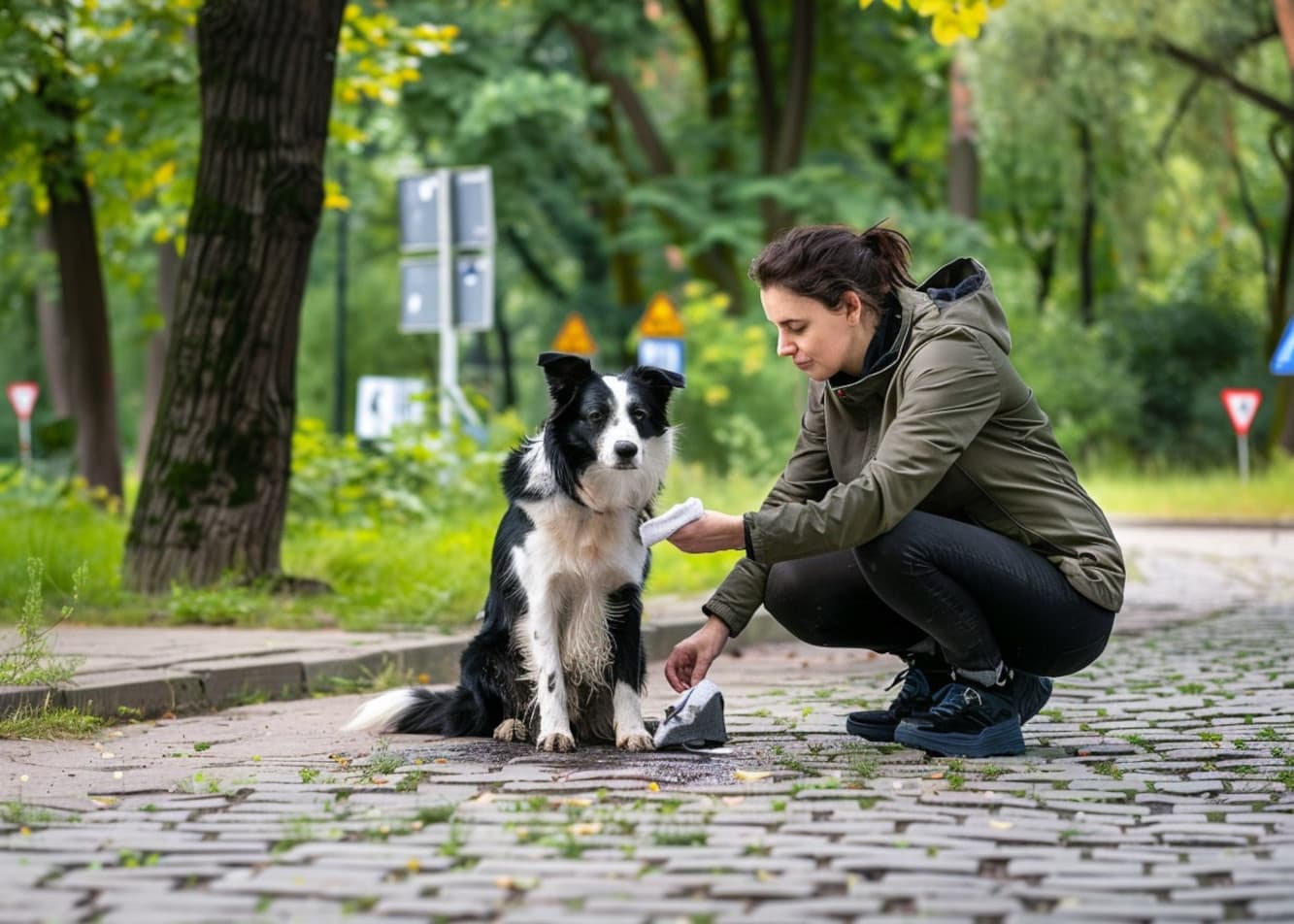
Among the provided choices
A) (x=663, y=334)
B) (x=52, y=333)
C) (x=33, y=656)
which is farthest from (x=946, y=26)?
(x=52, y=333)

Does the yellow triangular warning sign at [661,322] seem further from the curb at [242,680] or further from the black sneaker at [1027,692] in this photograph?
the black sneaker at [1027,692]

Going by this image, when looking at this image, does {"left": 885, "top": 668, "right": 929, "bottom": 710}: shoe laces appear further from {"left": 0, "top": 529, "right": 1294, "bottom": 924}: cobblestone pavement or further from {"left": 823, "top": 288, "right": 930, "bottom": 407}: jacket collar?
{"left": 823, "top": 288, "right": 930, "bottom": 407}: jacket collar

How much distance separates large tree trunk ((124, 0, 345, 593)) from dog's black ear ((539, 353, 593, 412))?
451 centimetres

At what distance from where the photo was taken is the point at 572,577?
6082 mm

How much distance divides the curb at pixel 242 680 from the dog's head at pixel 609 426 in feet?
3.93

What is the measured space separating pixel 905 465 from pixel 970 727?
3.12ft

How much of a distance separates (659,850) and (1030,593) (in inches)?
78.3

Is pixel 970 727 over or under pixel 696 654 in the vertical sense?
under

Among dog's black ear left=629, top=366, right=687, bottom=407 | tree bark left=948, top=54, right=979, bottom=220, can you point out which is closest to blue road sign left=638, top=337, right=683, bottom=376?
tree bark left=948, top=54, right=979, bottom=220

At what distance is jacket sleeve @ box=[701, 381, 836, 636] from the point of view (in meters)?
5.93

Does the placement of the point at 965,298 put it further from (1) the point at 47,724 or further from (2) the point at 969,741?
(1) the point at 47,724

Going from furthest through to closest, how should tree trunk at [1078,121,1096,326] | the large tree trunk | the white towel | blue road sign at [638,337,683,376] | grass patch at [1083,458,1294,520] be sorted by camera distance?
tree trunk at [1078,121,1096,326], grass patch at [1083,458,1294,520], blue road sign at [638,337,683,376], the large tree trunk, the white towel

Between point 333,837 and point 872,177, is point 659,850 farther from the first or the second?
point 872,177

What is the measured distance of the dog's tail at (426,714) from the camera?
6.42 metres
